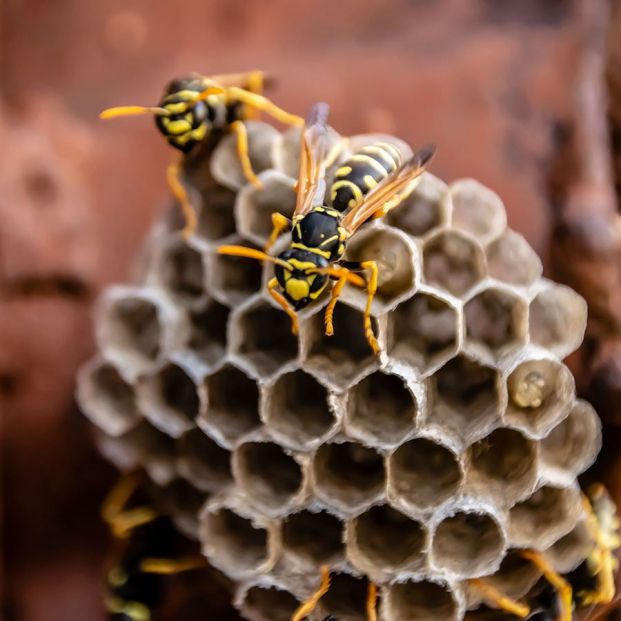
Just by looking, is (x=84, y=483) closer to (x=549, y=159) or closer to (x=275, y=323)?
(x=275, y=323)

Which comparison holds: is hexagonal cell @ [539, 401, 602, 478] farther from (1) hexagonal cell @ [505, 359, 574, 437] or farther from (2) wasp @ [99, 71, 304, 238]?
(2) wasp @ [99, 71, 304, 238]

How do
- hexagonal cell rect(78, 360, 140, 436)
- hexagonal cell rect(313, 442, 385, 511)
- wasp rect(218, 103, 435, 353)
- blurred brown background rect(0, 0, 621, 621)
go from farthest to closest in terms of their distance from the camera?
blurred brown background rect(0, 0, 621, 621) < hexagonal cell rect(78, 360, 140, 436) < hexagonal cell rect(313, 442, 385, 511) < wasp rect(218, 103, 435, 353)

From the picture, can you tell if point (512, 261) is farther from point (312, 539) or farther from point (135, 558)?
point (135, 558)

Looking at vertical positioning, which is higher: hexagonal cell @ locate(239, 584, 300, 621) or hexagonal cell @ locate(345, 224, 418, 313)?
hexagonal cell @ locate(345, 224, 418, 313)

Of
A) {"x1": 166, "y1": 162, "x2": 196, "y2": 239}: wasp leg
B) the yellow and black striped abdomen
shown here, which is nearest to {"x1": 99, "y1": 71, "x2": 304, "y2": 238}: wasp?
{"x1": 166, "y1": 162, "x2": 196, "y2": 239}: wasp leg

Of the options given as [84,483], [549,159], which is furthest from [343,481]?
[549,159]

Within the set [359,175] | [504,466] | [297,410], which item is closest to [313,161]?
[359,175]
